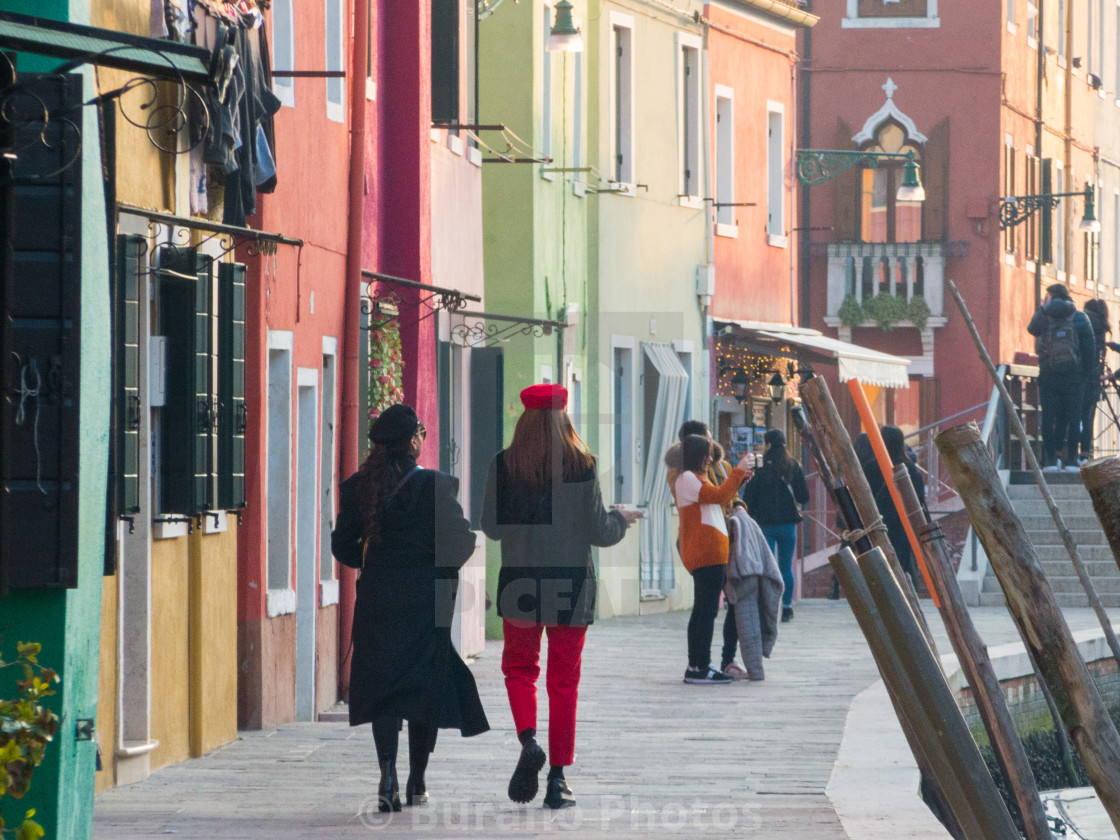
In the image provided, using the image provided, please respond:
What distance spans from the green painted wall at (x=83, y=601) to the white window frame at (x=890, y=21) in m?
30.8

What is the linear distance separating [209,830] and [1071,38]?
3643 cm

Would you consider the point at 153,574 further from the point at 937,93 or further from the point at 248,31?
the point at 937,93

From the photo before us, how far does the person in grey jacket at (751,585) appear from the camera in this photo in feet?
53.6

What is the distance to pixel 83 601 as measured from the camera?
27.4 feet

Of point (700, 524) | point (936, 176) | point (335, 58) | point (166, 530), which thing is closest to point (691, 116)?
point (936, 176)

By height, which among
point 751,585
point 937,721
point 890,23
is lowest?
point 751,585

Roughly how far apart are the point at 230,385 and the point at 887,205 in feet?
87.8

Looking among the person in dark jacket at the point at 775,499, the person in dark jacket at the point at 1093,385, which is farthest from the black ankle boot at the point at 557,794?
the person in dark jacket at the point at 1093,385

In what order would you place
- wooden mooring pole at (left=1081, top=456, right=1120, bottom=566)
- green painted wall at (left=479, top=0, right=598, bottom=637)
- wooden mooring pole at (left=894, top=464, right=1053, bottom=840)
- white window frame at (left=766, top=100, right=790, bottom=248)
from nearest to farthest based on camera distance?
wooden mooring pole at (left=1081, top=456, right=1120, bottom=566), wooden mooring pole at (left=894, top=464, right=1053, bottom=840), green painted wall at (left=479, top=0, right=598, bottom=637), white window frame at (left=766, top=100, right=790, bottom=248)

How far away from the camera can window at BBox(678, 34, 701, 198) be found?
27891 mm

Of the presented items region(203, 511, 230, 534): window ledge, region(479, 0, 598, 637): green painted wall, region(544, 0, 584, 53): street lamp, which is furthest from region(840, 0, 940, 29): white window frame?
region(203, 511, 230, 534): window ledge

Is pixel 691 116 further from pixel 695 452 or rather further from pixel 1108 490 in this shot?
pixel 1108 490

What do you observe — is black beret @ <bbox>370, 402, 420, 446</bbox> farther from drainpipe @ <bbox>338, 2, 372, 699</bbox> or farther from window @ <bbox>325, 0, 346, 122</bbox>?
window @ <bbox>325, 0, 346, 122</bbox>

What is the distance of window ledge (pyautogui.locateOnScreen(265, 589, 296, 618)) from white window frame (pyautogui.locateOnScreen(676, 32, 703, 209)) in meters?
13.9
